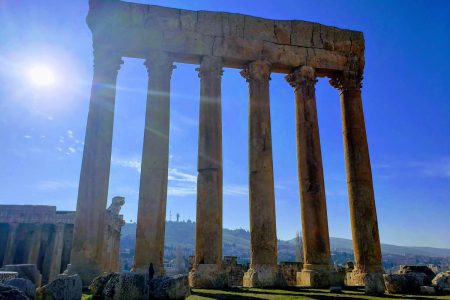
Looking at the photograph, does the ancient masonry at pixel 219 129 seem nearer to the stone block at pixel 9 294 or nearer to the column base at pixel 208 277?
the column base at pixel 208 277

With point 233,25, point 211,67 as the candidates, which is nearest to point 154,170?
point 211,67

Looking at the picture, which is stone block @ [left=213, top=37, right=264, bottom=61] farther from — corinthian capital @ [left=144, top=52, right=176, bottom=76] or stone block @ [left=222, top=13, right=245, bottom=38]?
corinthian capital @ [left=144, top=52, right=176, bottom=76]

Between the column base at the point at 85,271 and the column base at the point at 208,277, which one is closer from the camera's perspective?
the column base at the point at 85,271

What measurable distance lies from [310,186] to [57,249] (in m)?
18.1

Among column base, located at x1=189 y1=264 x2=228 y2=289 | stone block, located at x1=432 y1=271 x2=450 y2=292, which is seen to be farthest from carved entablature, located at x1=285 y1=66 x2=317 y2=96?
stone block, located at x1=432 y1=271 x2=450 y2=292

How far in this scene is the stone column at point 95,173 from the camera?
1434 cm

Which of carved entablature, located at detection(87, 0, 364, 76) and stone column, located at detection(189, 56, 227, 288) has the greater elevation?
carved entablature, located at detection(87, 0, 364, 76)

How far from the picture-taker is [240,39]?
17734mm

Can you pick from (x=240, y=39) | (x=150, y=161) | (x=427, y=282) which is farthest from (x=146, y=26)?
(x=427, y=282)

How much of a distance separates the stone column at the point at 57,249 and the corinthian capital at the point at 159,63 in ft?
48.7

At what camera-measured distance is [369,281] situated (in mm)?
13102

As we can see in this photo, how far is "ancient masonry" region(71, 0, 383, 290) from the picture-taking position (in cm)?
1493

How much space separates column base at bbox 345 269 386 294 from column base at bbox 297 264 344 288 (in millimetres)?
876

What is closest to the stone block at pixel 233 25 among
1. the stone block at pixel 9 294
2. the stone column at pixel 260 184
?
the stone column at pixel 260 184
